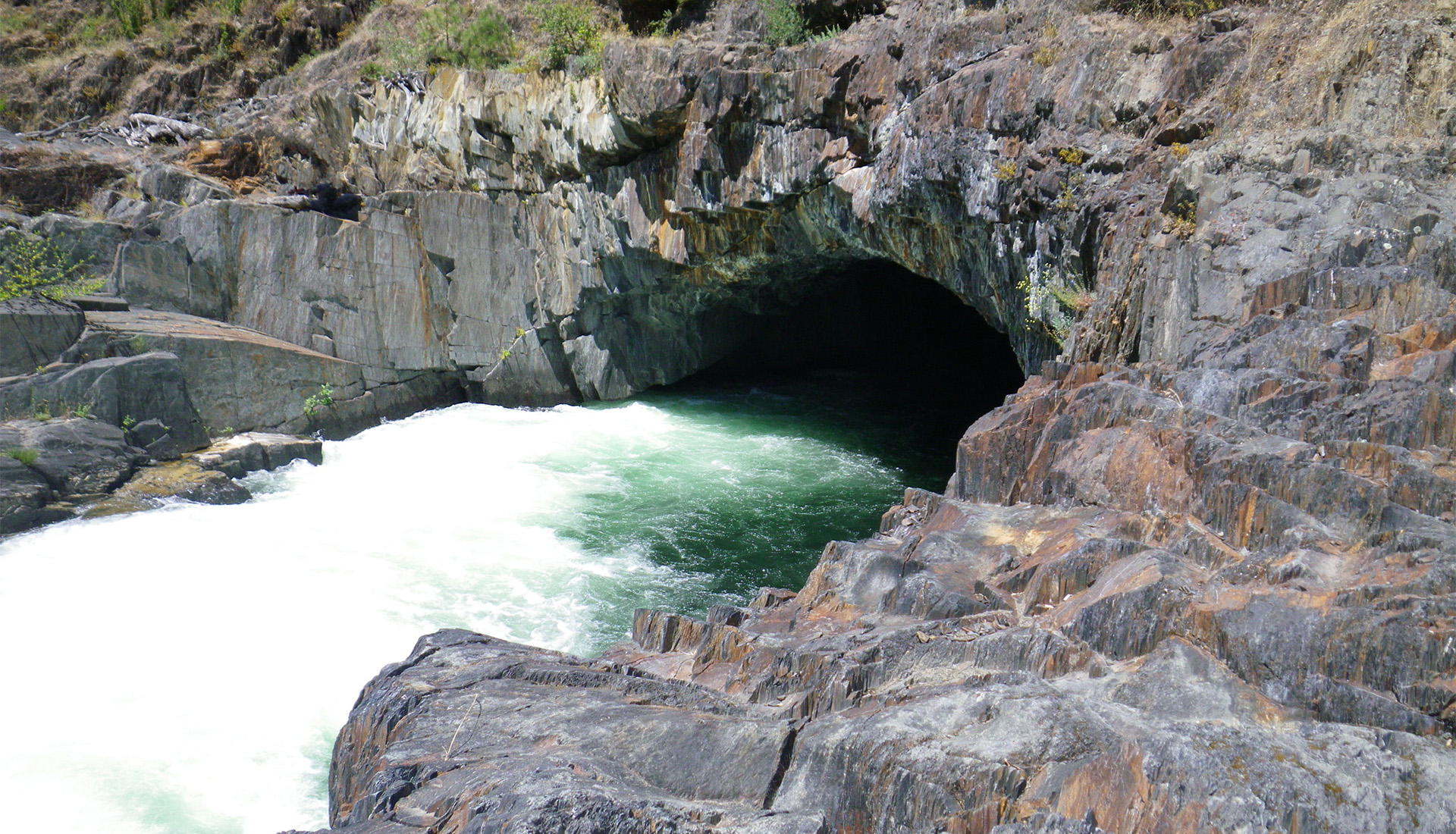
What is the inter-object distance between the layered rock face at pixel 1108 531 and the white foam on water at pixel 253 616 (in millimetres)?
3373

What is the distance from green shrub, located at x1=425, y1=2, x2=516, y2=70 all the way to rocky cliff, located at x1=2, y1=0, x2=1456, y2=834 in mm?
4516

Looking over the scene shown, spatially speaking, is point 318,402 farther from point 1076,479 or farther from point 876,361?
point 1076,479

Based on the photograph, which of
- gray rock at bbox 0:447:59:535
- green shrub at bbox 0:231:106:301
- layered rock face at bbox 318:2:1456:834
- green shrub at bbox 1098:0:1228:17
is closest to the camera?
layered rock face at bbox 318:2:1456:834

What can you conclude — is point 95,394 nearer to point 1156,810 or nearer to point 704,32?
point 704,32

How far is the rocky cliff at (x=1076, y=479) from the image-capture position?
4820mm

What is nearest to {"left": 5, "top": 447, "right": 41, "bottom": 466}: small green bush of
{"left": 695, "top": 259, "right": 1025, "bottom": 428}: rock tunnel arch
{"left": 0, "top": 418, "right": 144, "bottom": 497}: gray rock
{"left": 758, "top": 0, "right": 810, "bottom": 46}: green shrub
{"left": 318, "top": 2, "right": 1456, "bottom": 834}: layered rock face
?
{"left": 0, "top": 418, "right": 144, "bottom": 497}: gray rock

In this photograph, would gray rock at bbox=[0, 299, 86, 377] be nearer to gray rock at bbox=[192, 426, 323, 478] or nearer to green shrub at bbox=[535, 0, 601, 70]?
gray rock at bbox=[192, 426, 323, 478]

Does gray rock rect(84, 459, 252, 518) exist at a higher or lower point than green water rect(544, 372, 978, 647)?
lower

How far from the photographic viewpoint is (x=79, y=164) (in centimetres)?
2131

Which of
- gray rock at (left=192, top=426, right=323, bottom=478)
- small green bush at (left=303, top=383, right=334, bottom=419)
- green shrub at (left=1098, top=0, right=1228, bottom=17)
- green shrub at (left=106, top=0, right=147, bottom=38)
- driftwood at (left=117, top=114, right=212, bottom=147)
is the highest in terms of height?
green shrub at (left=106, top=0, right=147, bottom=38)

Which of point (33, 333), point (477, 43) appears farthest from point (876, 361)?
point (33, 333)

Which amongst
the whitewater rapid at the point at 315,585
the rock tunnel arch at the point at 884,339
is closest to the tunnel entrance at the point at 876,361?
the rock tunnel arch at the point at 884,339

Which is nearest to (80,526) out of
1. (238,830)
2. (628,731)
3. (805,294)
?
(238,830)

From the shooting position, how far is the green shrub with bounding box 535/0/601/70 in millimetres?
20219
